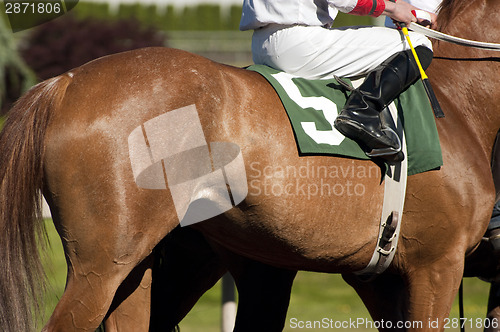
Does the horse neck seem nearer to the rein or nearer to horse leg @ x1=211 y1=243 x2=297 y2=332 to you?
the rein

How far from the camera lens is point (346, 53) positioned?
3068 mm

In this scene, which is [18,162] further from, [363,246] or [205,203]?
→ [363,246]

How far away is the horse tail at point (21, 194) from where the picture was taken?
253cm

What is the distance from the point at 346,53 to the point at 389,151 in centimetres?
52

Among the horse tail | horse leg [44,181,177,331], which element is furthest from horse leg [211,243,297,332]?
the horse tail

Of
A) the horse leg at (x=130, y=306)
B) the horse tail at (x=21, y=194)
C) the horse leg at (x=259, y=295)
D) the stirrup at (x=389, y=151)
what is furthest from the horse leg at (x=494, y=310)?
the horse tail at (x=21, y=194)

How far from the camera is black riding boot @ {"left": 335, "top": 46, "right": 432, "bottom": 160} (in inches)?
113

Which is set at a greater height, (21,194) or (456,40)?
(456,40)

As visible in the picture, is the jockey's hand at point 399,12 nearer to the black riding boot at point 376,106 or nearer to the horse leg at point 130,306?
the black riding boot at point 376,106

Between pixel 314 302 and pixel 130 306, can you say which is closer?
pixel 130 306

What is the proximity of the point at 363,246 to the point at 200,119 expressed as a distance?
970 mm

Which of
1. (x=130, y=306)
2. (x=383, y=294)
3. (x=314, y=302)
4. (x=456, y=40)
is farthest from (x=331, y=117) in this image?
(x=314, y=302)

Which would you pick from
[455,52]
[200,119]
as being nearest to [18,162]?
[200,119]

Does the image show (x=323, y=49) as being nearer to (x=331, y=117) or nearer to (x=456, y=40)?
(x=331, y=117)
